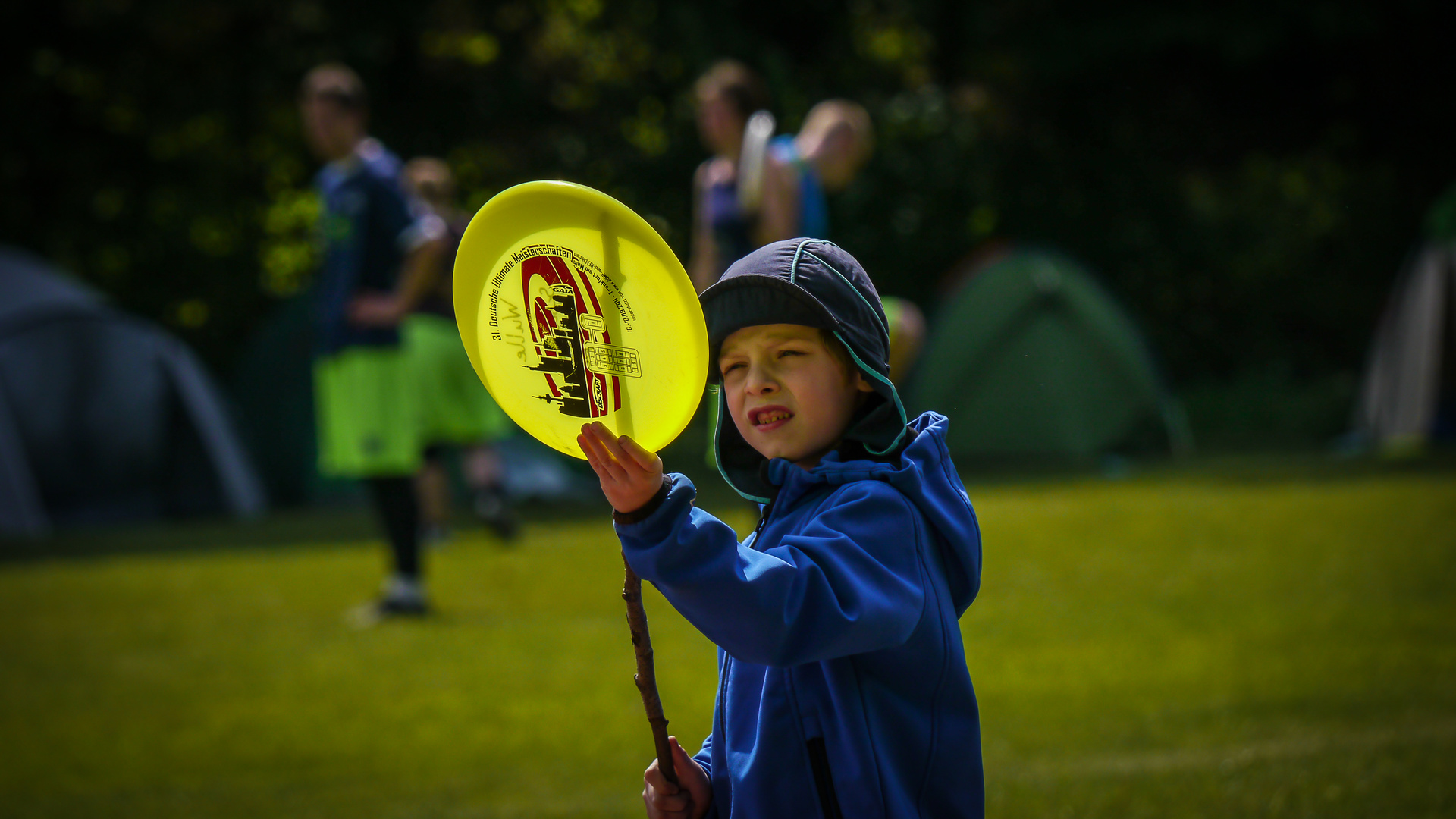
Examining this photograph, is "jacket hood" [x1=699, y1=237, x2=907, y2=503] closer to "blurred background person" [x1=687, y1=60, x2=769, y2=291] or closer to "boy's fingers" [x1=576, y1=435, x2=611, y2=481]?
"boy's fingers" [x1=576, y1=435, x2=611, y2=481]

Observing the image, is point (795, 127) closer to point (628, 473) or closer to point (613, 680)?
point (613, 680)

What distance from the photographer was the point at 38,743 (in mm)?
4145

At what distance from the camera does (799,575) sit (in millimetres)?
1478

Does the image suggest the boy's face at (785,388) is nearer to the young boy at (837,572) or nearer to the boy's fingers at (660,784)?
the young boy at (837,572)

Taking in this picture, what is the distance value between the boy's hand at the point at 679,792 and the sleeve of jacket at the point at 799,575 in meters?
0.34

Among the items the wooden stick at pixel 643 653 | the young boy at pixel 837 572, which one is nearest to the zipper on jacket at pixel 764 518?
the young boy at pixel 837 572

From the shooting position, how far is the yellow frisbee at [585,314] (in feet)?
4.73

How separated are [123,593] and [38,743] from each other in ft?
8.90

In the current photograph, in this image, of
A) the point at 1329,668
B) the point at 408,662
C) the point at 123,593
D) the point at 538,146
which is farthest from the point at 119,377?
the point at 1329,668

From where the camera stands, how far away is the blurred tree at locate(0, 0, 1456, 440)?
14.6 metres

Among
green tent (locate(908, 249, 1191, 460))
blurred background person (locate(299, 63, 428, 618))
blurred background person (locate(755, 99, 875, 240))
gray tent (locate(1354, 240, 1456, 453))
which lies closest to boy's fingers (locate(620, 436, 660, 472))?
blurred background person (locate(755, 99, 875, 240))

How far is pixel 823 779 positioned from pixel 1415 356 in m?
11.1

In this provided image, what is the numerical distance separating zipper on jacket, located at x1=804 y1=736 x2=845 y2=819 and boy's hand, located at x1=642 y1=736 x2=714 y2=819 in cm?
19

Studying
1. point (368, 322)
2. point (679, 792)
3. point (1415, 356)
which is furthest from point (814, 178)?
point (1415, 356)
